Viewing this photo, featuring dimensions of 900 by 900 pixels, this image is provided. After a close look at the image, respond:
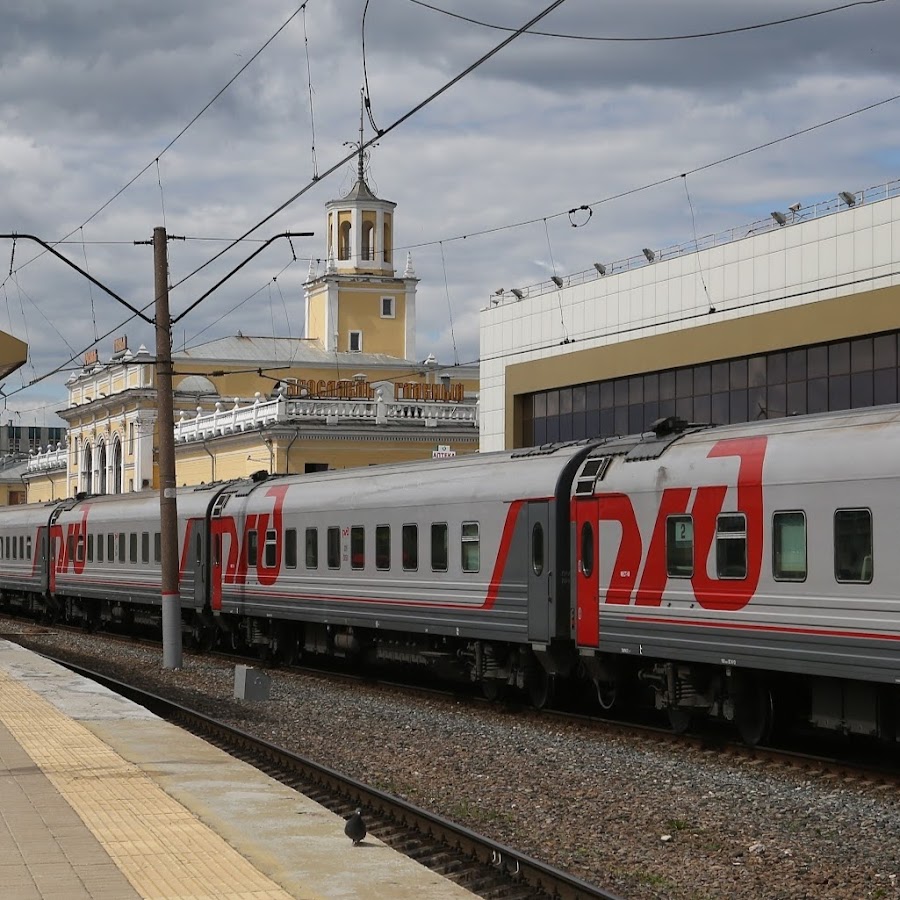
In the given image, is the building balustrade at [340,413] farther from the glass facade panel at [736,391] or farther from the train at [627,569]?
the train at [627,569]

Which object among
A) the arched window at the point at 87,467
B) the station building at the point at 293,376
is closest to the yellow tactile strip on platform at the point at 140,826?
the station building at the point at 293,376

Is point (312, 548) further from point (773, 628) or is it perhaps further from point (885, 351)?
point (885, 351)

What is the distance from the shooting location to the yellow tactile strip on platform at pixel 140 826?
934 centimetres

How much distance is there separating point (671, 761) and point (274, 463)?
52347 millimetres

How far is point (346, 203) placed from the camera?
94812mm

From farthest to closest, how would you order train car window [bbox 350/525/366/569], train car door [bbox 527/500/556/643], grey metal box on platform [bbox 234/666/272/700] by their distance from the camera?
train car window [bbox 350/525/366/569] < grey metal box on platform [bbox 234/666/272/700] < train car door [bbox 527/500/556/643]

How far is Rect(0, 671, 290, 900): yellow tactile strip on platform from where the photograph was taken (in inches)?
368

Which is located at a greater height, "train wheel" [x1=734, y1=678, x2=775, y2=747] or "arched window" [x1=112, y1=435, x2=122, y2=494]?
"arched window" [x1=112, y1=435, x2=122, y2=494]

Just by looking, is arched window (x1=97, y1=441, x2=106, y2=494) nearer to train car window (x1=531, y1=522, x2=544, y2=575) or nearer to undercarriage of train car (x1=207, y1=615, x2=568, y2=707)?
undercarriage of train car (x1=207, y1=615, x2=568, y2=707)

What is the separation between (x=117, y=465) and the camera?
9712 centimetres

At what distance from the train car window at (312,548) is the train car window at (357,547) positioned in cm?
159

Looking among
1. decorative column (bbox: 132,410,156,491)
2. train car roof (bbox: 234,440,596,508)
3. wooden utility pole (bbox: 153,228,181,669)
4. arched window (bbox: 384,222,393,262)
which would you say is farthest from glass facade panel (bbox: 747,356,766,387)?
arched window (bbox: 384,222,393,262)

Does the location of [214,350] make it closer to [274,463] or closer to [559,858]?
[274,463]

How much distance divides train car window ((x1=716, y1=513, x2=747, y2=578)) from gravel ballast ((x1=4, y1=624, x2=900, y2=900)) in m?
1.85
